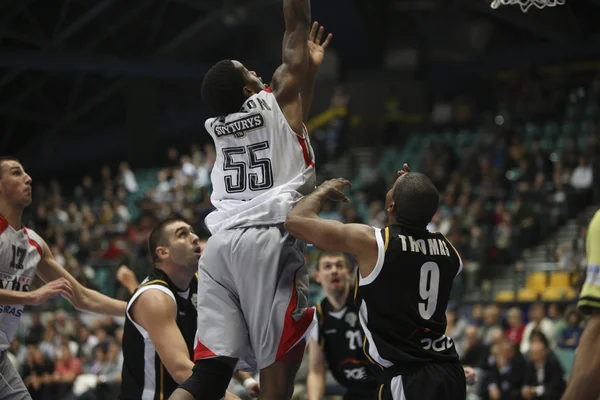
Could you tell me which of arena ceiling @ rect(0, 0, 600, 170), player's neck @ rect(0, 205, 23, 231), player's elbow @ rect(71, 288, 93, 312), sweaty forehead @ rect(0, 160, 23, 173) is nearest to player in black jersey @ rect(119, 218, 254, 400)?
player's elbow @ rect(71, 288, 93, 312)

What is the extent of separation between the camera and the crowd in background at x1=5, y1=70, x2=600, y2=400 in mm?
11664

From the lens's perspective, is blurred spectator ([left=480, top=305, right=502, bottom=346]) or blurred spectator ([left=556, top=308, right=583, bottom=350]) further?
blurred spectator ([left=480, top=305, right=502, bottom=346])

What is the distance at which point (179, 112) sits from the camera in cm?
3100

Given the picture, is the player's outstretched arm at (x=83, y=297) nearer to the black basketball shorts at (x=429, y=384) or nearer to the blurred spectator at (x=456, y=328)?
the black basketball shorts at (x=429, y=384)

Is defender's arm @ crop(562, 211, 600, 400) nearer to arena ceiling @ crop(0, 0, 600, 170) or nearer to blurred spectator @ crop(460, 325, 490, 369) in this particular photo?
blurred spectator @ crop(460, 325, 490, 369)

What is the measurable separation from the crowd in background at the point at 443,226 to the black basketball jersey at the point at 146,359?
199 inches

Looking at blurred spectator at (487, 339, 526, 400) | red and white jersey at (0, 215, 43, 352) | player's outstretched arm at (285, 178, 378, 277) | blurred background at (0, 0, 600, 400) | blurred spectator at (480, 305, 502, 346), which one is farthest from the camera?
blurred background at (0, 0, 600, 400)

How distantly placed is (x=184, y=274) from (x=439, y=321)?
208cm

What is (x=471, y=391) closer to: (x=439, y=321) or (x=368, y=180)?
(x=439, y=321)

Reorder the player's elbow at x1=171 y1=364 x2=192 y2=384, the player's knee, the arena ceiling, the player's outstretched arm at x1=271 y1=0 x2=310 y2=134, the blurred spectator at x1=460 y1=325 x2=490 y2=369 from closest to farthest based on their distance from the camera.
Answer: the player's knee, the player's outstretched arm at x1=271 y1=0 x2=310 y2=134, the player's elbow at x1=171 y1=364 x2=192 y2=384, the blurred spectator at x1=460 y1=325 x2=490 y2=369, the arena ceiling

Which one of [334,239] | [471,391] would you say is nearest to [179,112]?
[471,391]

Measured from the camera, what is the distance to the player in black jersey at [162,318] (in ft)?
19.0

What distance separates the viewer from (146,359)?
612 centimetres

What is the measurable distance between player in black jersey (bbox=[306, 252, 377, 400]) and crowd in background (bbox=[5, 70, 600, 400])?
3858 mm
